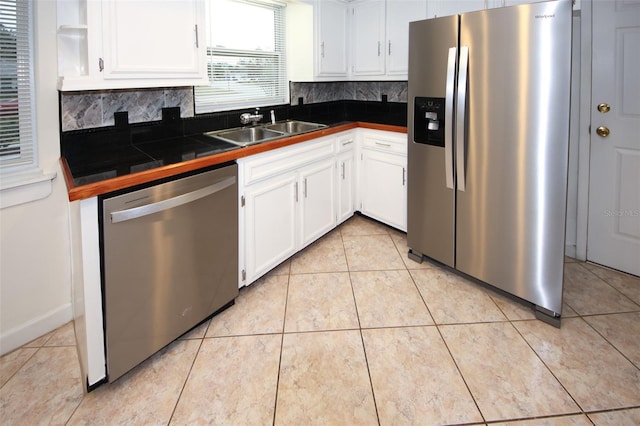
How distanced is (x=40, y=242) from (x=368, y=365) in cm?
171

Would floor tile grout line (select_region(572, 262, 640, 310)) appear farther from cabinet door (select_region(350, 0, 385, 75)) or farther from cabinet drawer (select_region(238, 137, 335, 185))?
cabinet door (select_region(350, 0, 385, 75))

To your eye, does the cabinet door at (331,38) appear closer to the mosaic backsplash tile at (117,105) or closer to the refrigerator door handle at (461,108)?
the mosaic backsplash tile at (117,105)

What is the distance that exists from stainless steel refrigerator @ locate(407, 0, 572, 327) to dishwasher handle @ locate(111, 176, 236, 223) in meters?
1.30

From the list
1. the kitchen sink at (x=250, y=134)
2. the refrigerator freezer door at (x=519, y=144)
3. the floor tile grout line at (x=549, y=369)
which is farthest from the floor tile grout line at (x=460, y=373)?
the kitchen sink at (x=250, y=134)

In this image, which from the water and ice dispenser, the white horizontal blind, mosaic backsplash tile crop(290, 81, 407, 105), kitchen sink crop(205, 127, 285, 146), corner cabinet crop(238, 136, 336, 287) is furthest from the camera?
mosaic backsplash tile crop(290, 81, 407, 105)

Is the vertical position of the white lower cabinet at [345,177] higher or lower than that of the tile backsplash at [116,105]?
lower

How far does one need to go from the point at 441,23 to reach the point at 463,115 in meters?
0.57

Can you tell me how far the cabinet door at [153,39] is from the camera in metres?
1.80

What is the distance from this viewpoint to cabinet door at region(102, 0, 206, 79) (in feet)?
5.92

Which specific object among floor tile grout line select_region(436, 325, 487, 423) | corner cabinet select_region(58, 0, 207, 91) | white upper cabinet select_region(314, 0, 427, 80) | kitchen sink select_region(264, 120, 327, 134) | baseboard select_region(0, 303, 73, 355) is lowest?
floor tile grout line select_region(436, 325, 487, 423)

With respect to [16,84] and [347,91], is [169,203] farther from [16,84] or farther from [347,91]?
[347,91]

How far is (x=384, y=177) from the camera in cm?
324

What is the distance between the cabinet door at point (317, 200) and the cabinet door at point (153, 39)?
984 mm

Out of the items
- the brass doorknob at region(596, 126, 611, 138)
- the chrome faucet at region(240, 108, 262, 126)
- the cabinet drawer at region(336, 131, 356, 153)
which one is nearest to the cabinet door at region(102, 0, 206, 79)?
the chrome faucet at region(240, 108, 262, 126)
